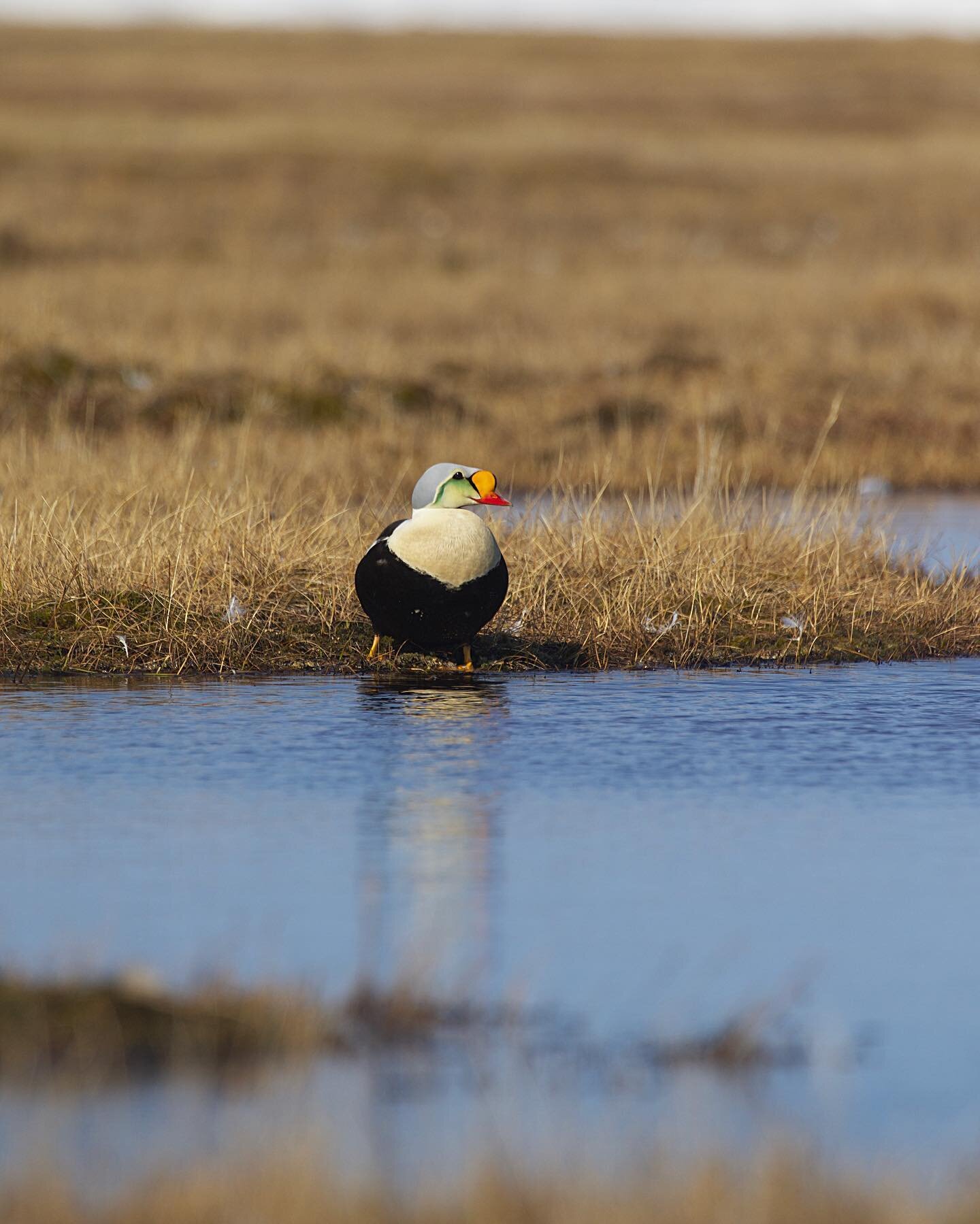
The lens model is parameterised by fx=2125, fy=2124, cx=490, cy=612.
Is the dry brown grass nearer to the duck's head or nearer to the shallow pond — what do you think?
the shallow pond

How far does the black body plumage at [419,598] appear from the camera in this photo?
30.3 feet

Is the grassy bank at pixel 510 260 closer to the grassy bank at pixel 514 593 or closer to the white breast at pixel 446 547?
the grassy bank at pixel 514 593

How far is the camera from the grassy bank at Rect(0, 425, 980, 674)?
10375 mm

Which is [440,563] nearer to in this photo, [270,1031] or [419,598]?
[419,598]

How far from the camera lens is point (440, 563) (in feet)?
30.1

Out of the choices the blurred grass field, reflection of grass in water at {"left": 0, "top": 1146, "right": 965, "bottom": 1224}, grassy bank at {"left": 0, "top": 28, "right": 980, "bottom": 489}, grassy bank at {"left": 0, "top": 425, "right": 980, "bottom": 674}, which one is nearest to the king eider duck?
grassy bank at {"left": 0, "top": 425, "right": 980, "bottom": 674}

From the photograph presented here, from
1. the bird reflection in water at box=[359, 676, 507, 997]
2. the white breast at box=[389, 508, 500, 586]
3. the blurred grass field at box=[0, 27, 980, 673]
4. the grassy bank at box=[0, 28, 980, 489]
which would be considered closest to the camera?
the bird reflection in water at box=[359, 676, 507, 997]

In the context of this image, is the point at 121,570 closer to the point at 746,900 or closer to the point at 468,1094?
the point at 746,900

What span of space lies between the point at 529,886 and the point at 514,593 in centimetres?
449

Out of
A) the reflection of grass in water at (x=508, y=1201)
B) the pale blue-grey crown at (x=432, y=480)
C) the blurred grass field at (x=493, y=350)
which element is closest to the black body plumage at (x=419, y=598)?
the pale blue-grey crown at (x=432, y=480)

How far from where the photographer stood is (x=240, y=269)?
2947 cm

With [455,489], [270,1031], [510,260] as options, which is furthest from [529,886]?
[510,260]

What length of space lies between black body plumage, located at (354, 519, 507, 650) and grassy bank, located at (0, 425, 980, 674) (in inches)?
32.1

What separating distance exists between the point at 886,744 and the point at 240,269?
2211 cm
